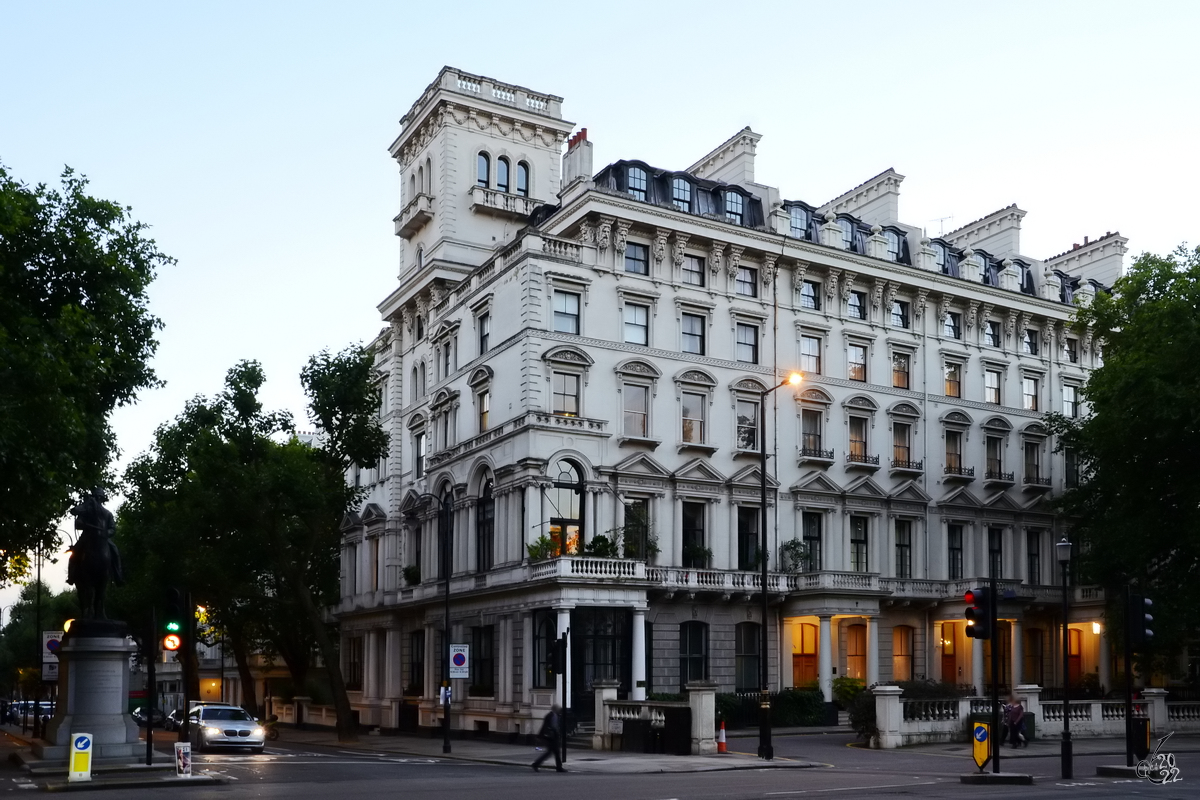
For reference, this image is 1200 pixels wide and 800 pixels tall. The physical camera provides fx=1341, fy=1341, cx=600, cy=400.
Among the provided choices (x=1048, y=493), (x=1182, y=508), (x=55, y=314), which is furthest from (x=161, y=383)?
(x=1048, y=493)

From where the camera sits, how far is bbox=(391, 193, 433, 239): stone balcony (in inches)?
2270

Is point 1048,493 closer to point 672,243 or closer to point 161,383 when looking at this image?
point 672,243

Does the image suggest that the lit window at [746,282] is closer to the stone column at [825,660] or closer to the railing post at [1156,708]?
the stone column at [825,660]

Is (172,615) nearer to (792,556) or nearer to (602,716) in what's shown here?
(602,716)

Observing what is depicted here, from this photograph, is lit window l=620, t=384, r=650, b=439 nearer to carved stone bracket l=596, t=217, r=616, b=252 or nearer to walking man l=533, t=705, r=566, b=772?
carved stone bracket l=596, t=217, r=616, b=252

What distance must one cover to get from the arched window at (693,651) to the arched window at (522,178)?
2089cm

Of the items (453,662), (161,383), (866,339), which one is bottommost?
(453,662)

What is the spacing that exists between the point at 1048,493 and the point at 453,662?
108 ft

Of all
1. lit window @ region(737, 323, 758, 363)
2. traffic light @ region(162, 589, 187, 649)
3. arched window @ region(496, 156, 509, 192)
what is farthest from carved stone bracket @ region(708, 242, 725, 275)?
traffic light @ region(162, 589, 187, 649)

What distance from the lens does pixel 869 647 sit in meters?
51.1

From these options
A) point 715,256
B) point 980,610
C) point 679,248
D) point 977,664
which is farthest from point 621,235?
point 980,610

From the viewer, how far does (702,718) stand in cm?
3600

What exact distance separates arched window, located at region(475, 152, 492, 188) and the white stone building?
199 mm

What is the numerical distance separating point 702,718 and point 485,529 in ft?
52.9
